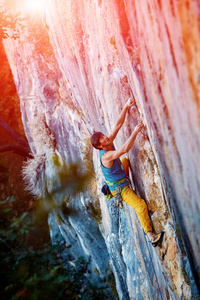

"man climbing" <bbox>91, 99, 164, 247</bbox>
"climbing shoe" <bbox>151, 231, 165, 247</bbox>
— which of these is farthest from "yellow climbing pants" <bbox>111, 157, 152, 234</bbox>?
"climbing shoe" <bbox>151, 231, 165, 247</bbox>

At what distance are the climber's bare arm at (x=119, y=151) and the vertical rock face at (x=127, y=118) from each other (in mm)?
212

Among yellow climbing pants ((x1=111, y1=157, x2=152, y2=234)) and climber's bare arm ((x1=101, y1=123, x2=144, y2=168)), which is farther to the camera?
yellow climbing pants ((x1=111, y1=157, x2=152, y2=234))

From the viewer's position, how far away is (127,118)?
3678mm

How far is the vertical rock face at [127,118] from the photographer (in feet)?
5.92

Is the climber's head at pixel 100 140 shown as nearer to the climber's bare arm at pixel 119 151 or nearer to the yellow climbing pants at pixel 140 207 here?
the climber's bare arm at pixel 119 151

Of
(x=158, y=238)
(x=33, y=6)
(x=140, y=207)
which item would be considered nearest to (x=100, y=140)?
(x=140, y=207)

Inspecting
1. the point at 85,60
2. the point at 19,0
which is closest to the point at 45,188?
the point at 85,60

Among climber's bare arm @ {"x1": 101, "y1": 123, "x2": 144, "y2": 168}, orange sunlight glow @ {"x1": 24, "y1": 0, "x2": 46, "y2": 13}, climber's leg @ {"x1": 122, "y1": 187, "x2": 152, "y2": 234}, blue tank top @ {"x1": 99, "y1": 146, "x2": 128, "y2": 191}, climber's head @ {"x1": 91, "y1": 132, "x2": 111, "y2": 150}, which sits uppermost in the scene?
orange sunlight glow @ {"x1": 24, "y1": 0, "x2": 46, "y2": 13}

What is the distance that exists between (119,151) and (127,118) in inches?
27.0

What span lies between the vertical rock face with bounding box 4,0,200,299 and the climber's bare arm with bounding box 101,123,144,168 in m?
0.21

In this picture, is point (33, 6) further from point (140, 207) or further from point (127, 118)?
point (140, 207)

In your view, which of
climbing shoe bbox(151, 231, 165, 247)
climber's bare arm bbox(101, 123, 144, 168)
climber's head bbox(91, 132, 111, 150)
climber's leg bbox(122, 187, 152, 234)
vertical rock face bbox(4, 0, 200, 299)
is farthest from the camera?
climber's leg bbox(122, 187, 152, 234)

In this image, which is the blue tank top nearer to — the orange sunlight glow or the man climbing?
the man climbing

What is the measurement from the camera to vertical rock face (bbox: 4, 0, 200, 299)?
5.92 feet
